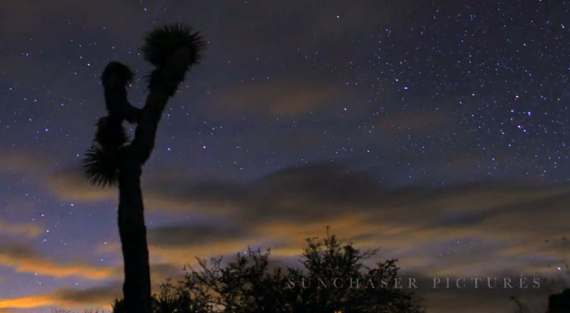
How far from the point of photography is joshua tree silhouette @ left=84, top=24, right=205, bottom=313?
10.3 m

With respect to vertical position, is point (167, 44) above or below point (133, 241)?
above

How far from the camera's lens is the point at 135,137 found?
11297 mm

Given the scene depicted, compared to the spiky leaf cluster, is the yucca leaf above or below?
below

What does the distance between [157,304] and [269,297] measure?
3.16m

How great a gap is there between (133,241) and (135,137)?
1.97 metres

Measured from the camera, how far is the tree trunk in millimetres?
10086

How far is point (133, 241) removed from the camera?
34.0ft

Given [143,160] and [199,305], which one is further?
[199,305]

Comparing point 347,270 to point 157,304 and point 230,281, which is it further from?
point 157,304

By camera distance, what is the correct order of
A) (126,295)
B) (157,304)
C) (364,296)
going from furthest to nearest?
1. (364,296)
2. (157,304)
3. (126,295)

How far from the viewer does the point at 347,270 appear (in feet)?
58.9

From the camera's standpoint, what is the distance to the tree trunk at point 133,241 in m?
10.1

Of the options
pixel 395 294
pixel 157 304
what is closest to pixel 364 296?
pixel 395 294

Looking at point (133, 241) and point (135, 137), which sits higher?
point (135, 137)
